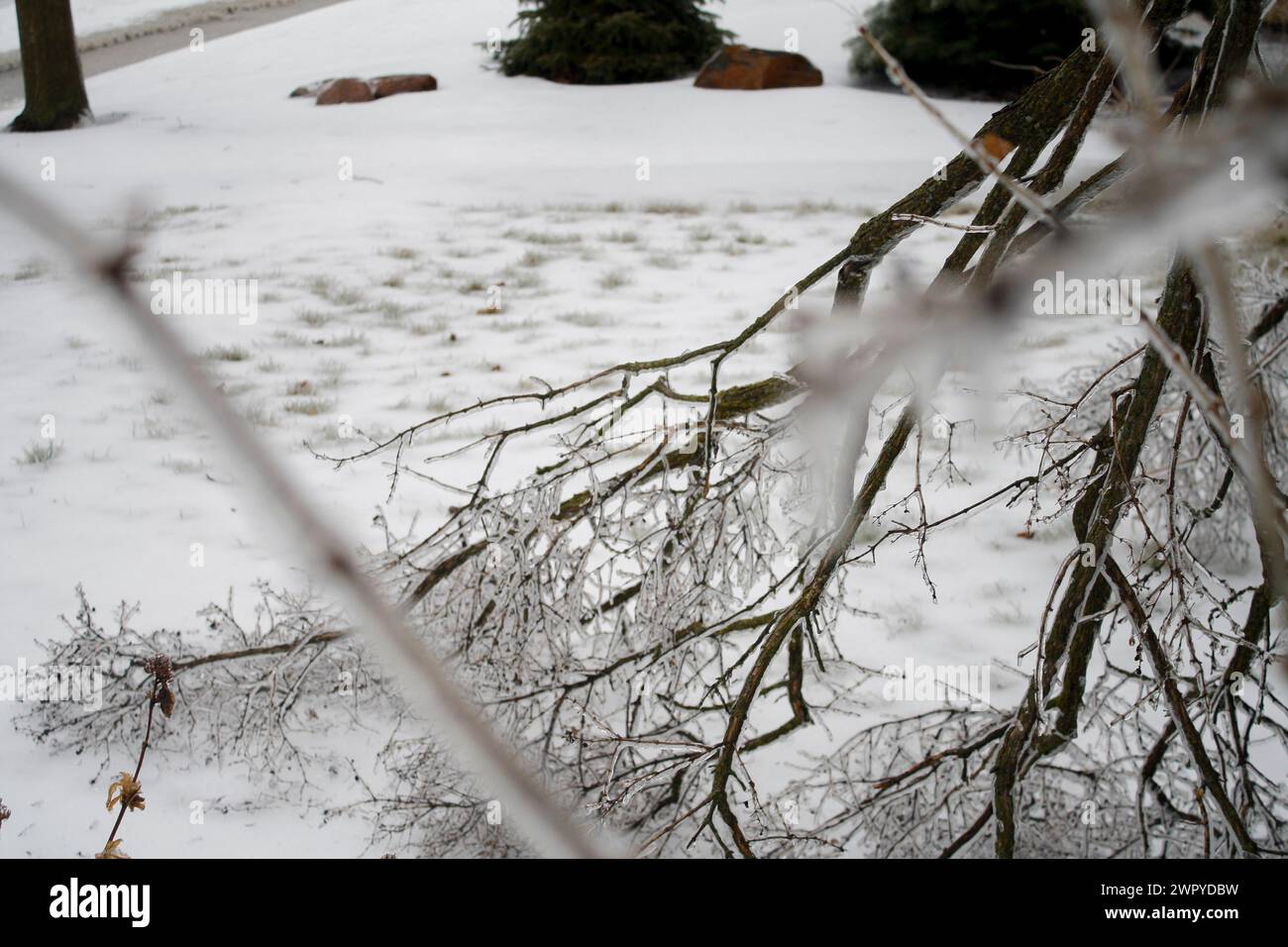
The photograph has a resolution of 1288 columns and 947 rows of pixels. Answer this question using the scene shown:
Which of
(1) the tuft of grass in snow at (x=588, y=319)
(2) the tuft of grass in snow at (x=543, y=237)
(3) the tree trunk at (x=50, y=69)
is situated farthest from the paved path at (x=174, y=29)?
(1) the tuft of grass in snow at (x=588, y=319)

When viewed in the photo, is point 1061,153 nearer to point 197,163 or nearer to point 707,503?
point 707,503

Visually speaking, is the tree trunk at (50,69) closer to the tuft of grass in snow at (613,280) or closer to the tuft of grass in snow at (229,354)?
the tuft of grass in snow at (229,354)

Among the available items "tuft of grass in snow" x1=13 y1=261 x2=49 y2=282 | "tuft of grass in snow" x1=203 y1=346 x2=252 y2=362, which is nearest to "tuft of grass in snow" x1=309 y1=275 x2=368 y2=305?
"tuft of grass in snow" x1=203 y1=346 x2=252 y2=362

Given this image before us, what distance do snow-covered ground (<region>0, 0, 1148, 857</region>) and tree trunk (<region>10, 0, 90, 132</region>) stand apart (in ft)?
1.32

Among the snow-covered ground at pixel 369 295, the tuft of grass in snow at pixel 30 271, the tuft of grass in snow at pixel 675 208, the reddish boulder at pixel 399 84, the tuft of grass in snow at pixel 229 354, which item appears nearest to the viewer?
the snow-covered ground at pixel 369 295

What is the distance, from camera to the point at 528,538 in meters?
2.38

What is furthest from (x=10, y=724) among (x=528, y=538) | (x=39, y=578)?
(x=528, y=538)

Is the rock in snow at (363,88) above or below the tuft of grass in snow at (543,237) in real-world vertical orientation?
above

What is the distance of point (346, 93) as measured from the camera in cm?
1395

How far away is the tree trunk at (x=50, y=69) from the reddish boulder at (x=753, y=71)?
7496 millimetres

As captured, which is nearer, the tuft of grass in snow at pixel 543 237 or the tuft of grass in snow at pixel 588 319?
the tuft of grass in snow at pixel 588 319

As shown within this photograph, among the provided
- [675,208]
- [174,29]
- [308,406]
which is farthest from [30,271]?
[174,29]

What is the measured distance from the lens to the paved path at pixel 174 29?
1727 centimetres
